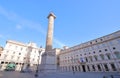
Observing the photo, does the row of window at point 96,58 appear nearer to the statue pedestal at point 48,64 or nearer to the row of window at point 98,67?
the row of window at point 98,67

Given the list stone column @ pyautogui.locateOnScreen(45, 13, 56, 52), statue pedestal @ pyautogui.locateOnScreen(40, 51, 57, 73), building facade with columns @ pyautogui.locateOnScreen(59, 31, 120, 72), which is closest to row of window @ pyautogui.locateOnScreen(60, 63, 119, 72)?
building facade with columns @ pyautogui.locateOnScreen(59, 31, 120, 72)

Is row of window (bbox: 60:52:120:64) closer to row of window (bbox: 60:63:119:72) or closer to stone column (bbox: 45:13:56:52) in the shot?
row of window (bbox: 60:63:119:72)

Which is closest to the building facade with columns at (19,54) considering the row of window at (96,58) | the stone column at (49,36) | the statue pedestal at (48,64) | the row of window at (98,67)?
the stone column at (49,36)

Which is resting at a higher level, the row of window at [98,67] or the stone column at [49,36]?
the stone column at [49,36]

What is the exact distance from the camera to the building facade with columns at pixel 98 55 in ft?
81.1

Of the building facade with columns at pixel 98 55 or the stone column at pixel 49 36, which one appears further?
the building facade with columns at pixel 98 55

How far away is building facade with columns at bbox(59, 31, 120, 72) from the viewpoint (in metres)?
24.7

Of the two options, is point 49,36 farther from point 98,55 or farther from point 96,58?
point 96,58

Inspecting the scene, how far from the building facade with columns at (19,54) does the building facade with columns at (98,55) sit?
16667mm

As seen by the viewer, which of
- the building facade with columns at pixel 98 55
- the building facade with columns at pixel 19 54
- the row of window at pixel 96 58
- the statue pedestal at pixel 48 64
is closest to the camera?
the statue pedestal at pixel 48 64

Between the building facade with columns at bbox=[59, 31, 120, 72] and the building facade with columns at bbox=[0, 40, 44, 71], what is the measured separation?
54.7 ft

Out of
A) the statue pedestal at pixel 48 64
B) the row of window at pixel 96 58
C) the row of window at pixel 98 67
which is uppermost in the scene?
the row of window at pixel 96 58

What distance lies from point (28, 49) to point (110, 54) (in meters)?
37.7

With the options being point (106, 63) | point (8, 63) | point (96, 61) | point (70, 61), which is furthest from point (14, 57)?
point (106, 63)
